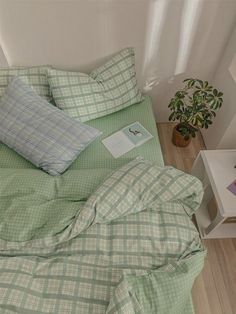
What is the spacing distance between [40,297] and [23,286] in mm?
71

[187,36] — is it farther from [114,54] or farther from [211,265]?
[211,265]

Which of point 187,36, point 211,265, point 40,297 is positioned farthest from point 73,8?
point 211,265

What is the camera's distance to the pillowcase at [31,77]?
1.57 meters

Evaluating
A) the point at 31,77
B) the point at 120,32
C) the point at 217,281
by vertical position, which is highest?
the point at 120,32

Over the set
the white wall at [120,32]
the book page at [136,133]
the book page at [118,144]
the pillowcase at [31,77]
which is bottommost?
the book page at [118,144]

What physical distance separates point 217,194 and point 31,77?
1297mm

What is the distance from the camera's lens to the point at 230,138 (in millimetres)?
1795

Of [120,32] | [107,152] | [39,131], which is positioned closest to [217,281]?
[107,152]

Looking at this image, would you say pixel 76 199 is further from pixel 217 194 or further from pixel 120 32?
pixel 120 32

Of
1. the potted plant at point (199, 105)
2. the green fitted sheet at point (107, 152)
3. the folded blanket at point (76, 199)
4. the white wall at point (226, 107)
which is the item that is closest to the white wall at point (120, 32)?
the white wall at point (226, 107)

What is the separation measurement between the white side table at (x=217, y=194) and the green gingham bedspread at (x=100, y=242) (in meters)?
0.24

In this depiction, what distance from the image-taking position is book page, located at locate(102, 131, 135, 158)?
1.51 m

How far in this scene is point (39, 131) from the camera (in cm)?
138

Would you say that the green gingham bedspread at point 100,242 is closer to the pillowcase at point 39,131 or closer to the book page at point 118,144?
the pillowcase at point 39,131
